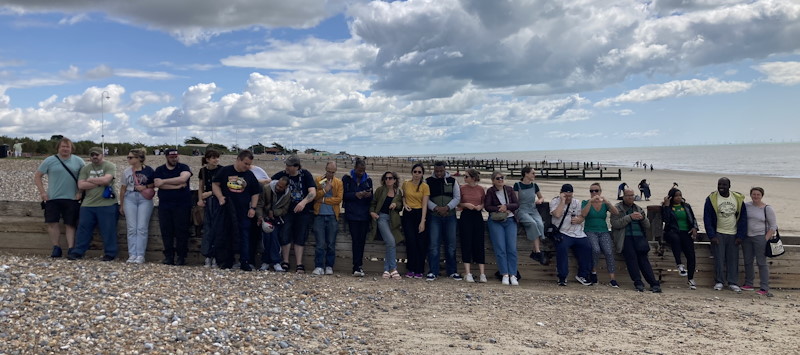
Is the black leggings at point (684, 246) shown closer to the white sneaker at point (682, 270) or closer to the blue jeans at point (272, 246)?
the white sneaker at point (682, 270)

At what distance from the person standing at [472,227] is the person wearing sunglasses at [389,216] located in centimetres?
90

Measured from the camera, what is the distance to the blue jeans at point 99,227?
7766mm

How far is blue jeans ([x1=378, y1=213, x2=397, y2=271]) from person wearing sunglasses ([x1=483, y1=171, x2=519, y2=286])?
1380mm

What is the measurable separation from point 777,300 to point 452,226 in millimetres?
4450

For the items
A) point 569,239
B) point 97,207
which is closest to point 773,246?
point 569,239

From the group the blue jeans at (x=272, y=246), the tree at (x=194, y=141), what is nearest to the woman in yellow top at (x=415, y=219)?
the blue jeans at (x=272, y=246)

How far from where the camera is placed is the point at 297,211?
779cm

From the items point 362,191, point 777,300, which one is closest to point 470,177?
point 362,191

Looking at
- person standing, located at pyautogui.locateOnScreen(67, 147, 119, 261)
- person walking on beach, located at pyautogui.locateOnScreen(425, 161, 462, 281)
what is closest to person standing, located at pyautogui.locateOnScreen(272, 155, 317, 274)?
person walking on beach, located at pyautogui.locateOnScreen(425, 161, 462, 281)

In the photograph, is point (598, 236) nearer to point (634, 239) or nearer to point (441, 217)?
point (634, 239)

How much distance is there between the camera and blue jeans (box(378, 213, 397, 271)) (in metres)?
8.09

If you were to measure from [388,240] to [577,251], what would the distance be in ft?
8.84

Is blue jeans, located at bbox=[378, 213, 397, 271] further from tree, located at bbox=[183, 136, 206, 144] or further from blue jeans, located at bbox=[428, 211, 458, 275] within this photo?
tree, located at bbox=[183, 136, 206, 144]

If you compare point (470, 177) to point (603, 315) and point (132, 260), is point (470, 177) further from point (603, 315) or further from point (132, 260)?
point (132, 260)
